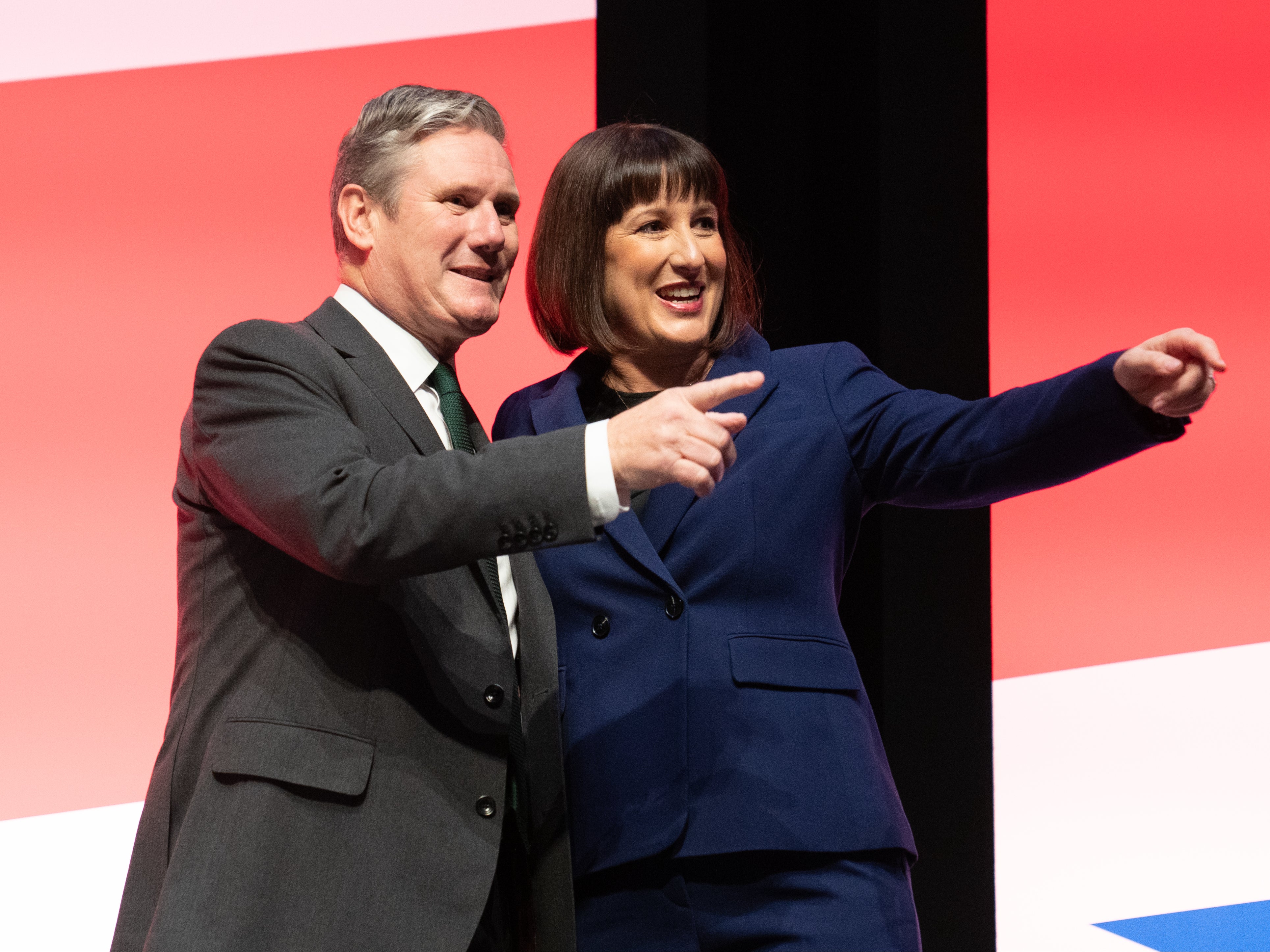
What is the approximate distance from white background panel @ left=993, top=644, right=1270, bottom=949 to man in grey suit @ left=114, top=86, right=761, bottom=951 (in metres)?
1.58

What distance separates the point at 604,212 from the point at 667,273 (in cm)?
14

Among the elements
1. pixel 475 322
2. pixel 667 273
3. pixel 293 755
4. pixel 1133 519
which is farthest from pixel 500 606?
pixel 1133 519

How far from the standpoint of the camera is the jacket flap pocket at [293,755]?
1284 mm

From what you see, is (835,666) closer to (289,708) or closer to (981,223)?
(289,708)

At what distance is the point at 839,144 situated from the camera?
106 inches

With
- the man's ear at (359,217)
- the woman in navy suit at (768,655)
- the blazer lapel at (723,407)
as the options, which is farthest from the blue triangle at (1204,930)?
the man's ear at (359,217)

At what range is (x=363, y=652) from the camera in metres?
1.35

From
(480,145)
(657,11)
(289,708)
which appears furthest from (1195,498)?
(289,708)

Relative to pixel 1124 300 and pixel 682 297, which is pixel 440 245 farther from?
pixel 1124 300

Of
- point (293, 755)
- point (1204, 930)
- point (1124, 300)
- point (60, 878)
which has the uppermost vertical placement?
point (1124, 300)

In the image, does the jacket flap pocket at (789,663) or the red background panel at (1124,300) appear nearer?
the jacket flap pocket at (789,663)

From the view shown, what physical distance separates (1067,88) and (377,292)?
74.0 inches

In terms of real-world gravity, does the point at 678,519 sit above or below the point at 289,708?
above

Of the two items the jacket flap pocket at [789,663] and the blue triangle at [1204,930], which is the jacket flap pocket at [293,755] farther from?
the blue triangle at [1204,930]
